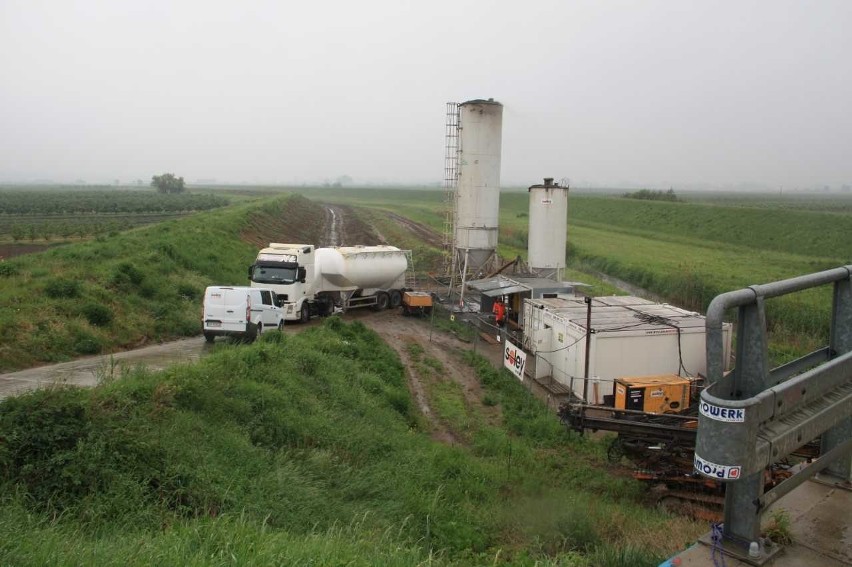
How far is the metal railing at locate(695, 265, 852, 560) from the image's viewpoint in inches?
153

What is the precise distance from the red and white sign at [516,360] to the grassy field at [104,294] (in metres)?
11.7

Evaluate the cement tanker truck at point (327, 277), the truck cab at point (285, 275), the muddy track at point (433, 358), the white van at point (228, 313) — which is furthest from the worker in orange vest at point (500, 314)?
the white van at point (228, 313)

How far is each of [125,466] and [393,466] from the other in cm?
479

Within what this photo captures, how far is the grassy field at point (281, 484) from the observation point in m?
6.46

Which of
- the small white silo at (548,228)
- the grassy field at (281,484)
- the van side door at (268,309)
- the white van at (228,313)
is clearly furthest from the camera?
the small white silo at (548,228)

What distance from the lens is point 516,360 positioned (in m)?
19.1

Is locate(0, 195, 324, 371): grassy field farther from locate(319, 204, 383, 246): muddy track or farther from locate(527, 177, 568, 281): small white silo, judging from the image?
locate(319, 204, 383, 246): muddy track

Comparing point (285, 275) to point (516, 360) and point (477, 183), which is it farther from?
point (516, 360)

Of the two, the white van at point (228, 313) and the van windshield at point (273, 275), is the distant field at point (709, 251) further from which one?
the white van at point (228, 313)

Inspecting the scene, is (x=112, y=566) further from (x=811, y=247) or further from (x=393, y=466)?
(x=811, y=247)

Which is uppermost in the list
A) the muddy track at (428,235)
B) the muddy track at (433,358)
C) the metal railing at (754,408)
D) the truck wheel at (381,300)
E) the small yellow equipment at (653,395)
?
the metal railing at (754,408)

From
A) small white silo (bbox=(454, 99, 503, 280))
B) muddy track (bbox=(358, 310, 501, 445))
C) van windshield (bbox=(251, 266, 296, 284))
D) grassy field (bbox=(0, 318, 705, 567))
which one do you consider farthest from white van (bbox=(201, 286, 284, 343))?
small white silo (bbox=(454, 99, 503, 280))

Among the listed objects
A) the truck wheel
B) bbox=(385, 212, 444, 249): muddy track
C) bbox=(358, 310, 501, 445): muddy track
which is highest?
bbox=(385, 212, 444, 249): muddy track

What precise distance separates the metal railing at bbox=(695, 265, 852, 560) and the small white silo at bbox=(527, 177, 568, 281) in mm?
23304
